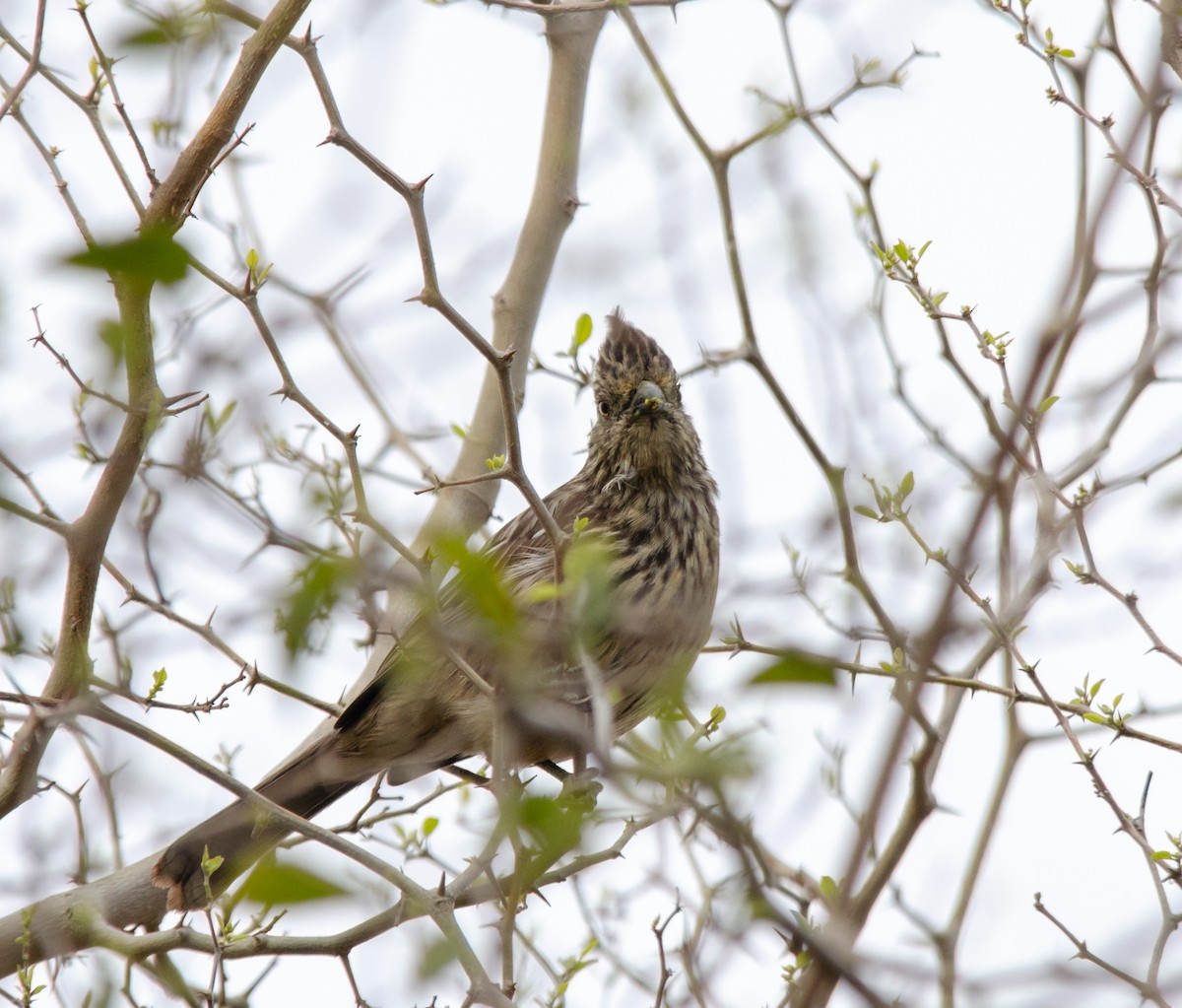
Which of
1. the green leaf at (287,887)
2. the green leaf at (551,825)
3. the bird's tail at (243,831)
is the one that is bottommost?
the green leaf at (287,887)

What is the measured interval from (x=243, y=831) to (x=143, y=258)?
3496 millimetres

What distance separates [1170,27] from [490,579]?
1.22m

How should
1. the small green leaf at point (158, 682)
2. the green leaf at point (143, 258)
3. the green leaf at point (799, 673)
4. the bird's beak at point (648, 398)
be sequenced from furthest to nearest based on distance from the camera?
the bird's beak at point (648, 398)
the small green leaf at point (158, 682)
the green leaf at point (799, 673)
the green leaf at point (143, 258)

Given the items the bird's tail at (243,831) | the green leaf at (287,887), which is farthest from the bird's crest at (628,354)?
the green leaf at (287,887)

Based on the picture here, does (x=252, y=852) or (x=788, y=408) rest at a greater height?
(x=788, y=408)

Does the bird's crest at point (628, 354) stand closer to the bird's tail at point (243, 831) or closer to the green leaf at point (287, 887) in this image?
the bird's tail at point (243, 831)

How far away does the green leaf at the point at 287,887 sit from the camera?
183 cm

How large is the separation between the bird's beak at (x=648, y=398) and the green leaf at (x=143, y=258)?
13.3ft

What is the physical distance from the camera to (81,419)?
168 inches

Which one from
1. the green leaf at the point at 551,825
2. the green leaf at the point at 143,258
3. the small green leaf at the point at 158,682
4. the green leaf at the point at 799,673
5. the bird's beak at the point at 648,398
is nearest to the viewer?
the green leaf at the point at 143,258

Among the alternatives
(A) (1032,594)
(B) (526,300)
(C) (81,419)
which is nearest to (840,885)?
(A) (1032,594)

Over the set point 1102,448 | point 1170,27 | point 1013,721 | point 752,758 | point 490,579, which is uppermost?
point 1102,448

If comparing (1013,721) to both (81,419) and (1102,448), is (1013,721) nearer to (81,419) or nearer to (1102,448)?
(1102,448)

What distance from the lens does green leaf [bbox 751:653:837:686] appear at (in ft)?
5.82
